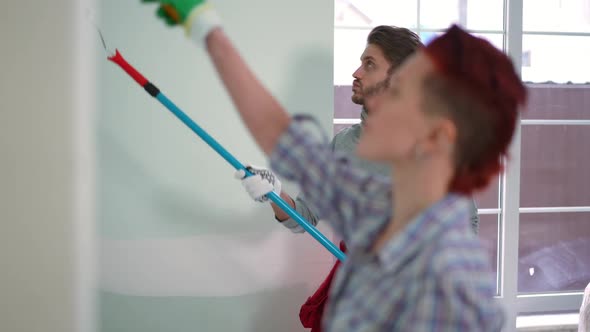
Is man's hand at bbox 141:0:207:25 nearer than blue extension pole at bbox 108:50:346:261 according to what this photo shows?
Yes

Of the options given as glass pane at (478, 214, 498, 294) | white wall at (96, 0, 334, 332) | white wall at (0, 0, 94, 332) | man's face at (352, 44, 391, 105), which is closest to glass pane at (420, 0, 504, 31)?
white wall at (96, 0, 334, 332)

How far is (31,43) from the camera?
1.03 meters

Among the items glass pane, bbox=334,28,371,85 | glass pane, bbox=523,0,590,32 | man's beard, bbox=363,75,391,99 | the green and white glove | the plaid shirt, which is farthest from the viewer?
glass pane, bbox=523,0,590,32

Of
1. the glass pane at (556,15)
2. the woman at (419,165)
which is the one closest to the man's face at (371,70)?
the woman at (419,165)

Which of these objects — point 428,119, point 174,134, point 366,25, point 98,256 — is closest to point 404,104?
point 428,119

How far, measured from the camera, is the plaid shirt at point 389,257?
0.57 m

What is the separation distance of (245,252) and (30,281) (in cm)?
105

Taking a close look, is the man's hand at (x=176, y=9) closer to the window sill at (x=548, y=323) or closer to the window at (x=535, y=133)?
the window at (x=535, y=133)

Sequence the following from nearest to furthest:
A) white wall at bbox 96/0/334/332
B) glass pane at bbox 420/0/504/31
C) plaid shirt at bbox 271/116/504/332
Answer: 1. plaid shirt at bbox 271/116/504/332
2. white wall at bbox 96/0/334/332
3. glass pane at bbox 420/0/504/31

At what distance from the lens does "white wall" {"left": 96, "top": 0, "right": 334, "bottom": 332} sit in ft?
6.41

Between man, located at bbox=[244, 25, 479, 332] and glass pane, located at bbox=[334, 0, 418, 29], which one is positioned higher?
glass pane, located at bbox=[334, 0, 418, 29]

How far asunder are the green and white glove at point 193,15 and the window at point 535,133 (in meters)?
1.67

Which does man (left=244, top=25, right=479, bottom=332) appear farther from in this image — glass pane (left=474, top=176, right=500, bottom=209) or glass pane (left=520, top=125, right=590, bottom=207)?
glass pane (left=520, top=125, right=590, bottom=207)

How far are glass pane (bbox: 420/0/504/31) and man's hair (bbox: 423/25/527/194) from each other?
1.94m
